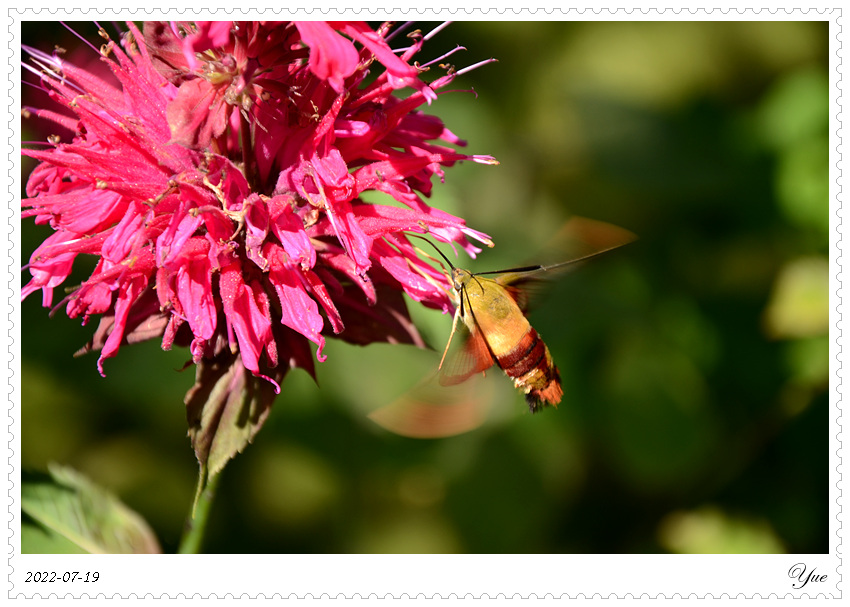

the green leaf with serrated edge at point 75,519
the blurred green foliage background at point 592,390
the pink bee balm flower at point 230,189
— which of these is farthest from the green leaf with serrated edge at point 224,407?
the blurred green foliage background at point 592,390

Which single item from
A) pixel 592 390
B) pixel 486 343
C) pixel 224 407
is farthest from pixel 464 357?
pixel 592 390

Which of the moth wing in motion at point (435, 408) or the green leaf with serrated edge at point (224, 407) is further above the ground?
the green leaf with serrated edge at point (224, 407)

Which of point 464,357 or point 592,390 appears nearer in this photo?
point 464,357

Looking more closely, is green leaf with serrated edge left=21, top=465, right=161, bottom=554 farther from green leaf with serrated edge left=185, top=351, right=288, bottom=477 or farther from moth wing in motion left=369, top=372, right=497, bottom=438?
moth wing in motion left=369, top=372, right=497, bottom=438

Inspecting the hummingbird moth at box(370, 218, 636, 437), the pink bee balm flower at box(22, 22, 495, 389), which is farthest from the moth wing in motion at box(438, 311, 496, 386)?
the pink bee balm flower at box(22, 22, 495, 389)

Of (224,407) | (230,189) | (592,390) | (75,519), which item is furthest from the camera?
(592,390)

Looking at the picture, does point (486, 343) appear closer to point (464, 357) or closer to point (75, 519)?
point (464, 357)

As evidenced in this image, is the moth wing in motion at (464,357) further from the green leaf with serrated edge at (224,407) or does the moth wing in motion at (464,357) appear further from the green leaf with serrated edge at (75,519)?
the green leaf with serrated edge at (75,519)
